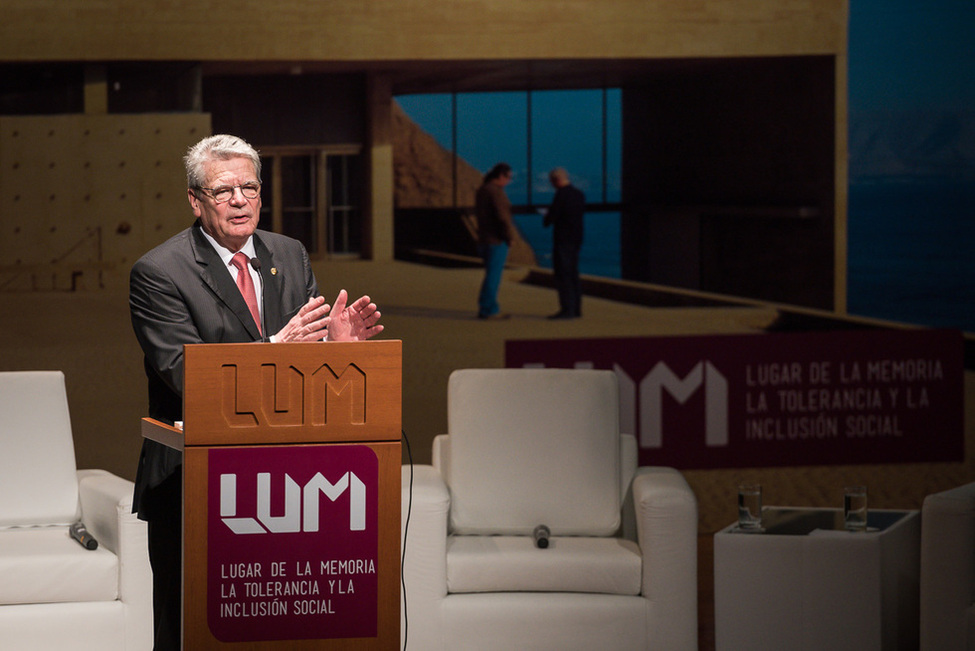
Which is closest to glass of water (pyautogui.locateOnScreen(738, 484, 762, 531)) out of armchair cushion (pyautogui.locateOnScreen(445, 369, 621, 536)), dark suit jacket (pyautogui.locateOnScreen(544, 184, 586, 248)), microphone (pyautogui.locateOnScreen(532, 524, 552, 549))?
armchair cushion (pyautogui.locateOnScreen(445, 369, 621, 536))

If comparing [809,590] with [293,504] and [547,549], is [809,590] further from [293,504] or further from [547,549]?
[293,504]

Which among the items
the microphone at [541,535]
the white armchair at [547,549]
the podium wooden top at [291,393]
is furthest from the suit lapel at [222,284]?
the microphone at [541,535]

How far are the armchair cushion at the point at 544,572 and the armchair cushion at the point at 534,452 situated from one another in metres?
0.30

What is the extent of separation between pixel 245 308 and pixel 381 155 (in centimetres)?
330

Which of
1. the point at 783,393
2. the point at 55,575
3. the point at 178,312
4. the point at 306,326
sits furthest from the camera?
the point at 783,393

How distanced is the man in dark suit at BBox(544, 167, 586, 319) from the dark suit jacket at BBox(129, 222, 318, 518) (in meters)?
3.19

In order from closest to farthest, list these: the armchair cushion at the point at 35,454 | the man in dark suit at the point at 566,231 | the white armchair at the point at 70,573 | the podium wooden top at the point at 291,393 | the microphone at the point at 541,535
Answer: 1. the podium wooden top at the point at 291,393
2. the white armchair at the point at 70,573
3. the microphone at the point at 541,535
4. the armchair cushion at the point at 35,454
5. the man in dark suit at the point at 566,231

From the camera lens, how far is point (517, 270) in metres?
5.87

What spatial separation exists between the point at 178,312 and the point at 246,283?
0.18 metres

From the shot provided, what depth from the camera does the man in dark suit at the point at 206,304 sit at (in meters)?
2.60

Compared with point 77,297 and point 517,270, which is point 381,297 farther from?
point 77,297

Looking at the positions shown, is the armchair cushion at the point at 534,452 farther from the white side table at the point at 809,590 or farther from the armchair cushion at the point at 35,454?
the armchair cushion at the point at 35,454

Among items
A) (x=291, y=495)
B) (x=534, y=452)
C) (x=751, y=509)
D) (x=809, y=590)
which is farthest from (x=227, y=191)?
(x=809, y=590)

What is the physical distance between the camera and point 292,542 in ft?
8.00
